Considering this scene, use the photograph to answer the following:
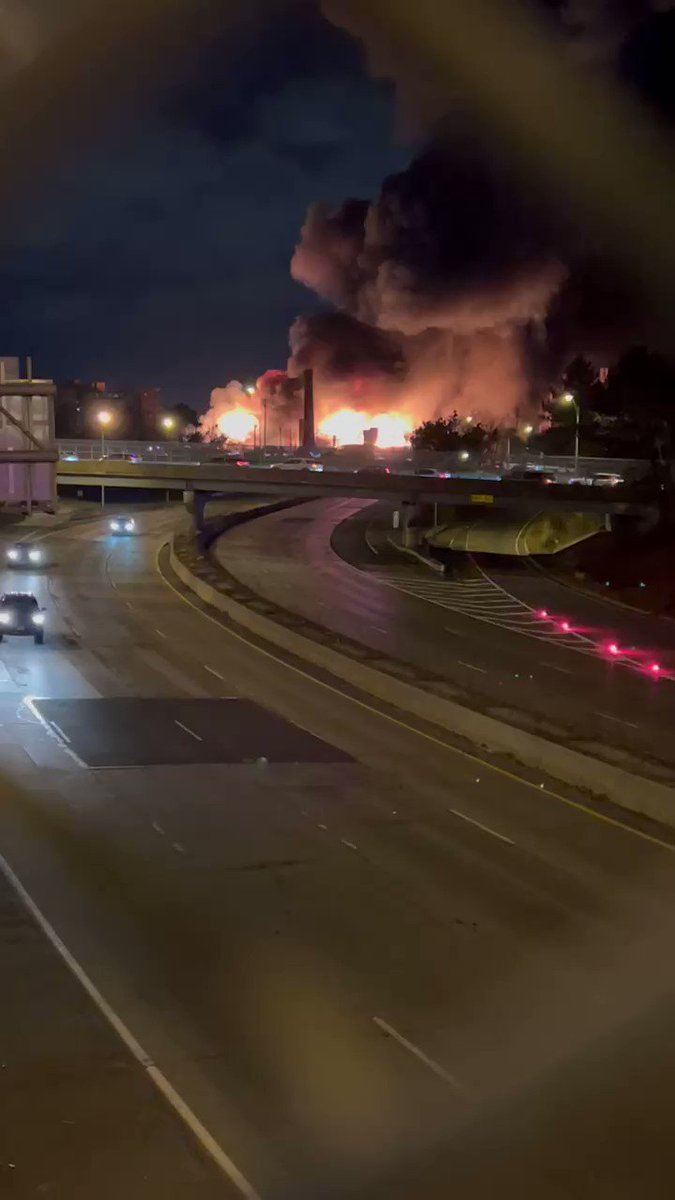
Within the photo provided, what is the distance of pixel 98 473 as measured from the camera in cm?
6650

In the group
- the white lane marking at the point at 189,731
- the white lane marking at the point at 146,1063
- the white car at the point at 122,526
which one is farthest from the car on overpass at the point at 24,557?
the white lane marking at the point at 146,1063

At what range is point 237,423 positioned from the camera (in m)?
189

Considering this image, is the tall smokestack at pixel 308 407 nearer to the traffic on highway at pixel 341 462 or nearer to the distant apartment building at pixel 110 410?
the distant apartment building at pixel 110 410

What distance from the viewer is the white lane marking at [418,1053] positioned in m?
10.6

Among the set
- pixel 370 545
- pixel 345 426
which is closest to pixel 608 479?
pixel 370 545

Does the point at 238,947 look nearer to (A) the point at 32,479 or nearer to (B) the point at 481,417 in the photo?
(A) the point at 32,479

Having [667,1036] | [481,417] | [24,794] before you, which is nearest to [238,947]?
[667,1036]

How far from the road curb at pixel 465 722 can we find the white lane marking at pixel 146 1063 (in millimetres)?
10104

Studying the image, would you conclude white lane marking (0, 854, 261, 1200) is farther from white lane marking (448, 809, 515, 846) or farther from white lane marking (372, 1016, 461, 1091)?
white lane marking (448, 809, 515, 846)

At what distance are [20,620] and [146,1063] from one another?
28356 millimetres

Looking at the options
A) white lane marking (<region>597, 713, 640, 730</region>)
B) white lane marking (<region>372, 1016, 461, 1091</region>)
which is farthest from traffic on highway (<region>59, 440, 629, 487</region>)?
white lane marking (<region>372, 1016, 461, 1091</region>)

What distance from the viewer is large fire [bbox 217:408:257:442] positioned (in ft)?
615

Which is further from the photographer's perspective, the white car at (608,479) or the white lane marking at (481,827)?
the white car at (608,479)

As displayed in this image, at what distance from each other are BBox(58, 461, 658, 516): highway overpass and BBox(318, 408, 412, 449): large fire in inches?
3595
